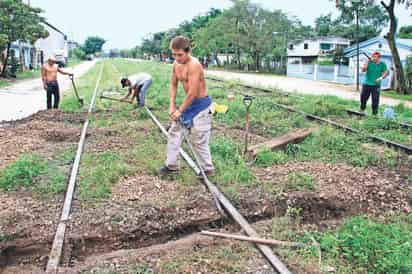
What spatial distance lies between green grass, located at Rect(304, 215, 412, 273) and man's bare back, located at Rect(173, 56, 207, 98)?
2220 millimetres

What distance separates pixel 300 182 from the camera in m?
5.14

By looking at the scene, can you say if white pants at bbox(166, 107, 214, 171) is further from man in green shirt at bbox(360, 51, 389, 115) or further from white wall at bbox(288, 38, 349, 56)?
white wall at bbox(288, 38, 349, 56)

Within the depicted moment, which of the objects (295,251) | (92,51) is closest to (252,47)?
(295,251)

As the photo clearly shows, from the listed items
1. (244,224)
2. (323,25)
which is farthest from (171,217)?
(323,25)

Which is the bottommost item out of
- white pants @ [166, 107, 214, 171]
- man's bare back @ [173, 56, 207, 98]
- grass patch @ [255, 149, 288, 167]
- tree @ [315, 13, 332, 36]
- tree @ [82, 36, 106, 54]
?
grass patch @ [255, 149, 288, 167]

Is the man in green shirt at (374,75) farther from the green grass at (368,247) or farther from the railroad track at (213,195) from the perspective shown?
the green grass at (368,247)

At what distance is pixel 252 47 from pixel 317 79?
14.7 meters

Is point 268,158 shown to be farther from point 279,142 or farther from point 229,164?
point 279,142

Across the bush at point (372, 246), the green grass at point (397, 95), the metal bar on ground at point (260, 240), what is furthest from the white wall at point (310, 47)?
the metal bar on ground at point (260, 240)

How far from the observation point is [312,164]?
19.9ft

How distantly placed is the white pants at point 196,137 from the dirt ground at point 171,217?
15.3 inches

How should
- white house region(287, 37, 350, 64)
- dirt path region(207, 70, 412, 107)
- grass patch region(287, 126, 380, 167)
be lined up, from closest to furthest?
grass patch region(287, 126, 380, 167) < dirt path region(207, 70, 412, 107) < white house region(287, 37, 350, 64)

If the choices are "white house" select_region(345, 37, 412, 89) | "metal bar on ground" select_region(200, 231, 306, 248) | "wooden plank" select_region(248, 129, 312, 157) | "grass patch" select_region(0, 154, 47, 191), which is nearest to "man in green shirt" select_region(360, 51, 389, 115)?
"wooden plank" select_region(248, 129, 312, 157)

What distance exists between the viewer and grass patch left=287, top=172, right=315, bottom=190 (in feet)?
16.6
